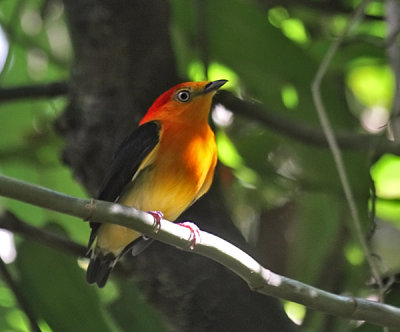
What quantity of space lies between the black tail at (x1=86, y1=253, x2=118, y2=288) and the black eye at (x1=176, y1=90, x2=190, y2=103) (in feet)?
2.37

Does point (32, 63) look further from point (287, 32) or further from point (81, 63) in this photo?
point (287, 32)

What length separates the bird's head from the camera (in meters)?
3.09

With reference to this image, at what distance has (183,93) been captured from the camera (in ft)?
10.2

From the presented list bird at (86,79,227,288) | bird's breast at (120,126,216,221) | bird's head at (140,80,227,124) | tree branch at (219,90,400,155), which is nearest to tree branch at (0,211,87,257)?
bird at (86,79,227,288)

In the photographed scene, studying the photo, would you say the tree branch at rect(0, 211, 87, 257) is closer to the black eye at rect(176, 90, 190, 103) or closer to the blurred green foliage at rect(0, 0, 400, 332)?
the blurred green foliage at rect(0, 0, 400, 332)

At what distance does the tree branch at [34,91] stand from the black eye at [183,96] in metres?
0.57

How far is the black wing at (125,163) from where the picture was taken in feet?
9.14

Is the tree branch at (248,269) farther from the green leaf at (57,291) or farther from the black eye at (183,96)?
the black eye at (183,96)

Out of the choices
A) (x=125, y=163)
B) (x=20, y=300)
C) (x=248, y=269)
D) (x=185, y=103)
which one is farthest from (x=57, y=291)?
(x=248, y=269)

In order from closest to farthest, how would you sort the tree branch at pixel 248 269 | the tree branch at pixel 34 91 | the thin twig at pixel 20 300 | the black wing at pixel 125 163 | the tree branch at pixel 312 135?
1. the tree branch at pixel 248 269
2. the thin twig at pixel 20 300
3. the black wing at pixel 125 163
4. the tree branch at pixel 312 135
5. the tree branch at pixel 34 91

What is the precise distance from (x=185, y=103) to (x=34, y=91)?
0.73m

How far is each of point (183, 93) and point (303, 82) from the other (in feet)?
2.40

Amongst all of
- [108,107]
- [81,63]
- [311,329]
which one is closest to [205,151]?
[108,107]

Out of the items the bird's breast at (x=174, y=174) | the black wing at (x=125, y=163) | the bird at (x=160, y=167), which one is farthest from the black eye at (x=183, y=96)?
the black wing at (x=125, y=163)
